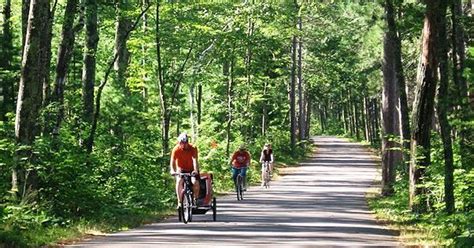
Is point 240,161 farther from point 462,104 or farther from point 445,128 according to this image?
point 462,104

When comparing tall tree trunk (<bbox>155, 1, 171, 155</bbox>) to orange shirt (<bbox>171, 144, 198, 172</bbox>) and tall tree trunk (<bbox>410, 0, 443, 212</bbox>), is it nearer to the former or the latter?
orange shirt (<bbox>171, 144, 198, 172</bbox>)

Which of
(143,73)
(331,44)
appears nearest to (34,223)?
(143,73)

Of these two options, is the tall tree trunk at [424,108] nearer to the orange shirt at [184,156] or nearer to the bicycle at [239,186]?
the orange shirt at [184,156]

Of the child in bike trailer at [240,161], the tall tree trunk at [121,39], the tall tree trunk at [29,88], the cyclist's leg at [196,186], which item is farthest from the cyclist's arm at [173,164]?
the child in bike trailer at [240,161]

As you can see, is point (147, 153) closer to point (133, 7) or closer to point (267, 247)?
point (133, 7)

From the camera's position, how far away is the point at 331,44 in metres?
66.7

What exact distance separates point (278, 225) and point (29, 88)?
5931 millimetres

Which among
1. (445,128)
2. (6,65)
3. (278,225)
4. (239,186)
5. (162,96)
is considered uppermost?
(6,65)

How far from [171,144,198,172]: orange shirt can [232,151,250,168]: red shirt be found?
9772 mm


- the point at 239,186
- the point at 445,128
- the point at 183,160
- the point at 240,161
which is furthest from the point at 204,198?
the point at 240,161

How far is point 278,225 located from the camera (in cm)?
1688

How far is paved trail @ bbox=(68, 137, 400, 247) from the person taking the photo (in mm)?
13516

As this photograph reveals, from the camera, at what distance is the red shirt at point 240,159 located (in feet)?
88.6

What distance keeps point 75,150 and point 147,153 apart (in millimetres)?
7828
